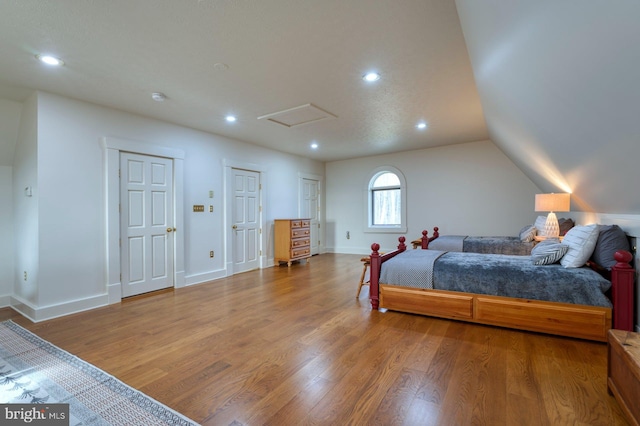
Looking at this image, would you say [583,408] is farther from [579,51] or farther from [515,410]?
[579,51]

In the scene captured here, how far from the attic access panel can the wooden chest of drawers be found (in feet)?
7.12

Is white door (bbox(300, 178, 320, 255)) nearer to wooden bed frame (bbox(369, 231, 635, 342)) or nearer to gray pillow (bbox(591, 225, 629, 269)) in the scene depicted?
wooden bed frame (bbox(369, 231, 635, 342))

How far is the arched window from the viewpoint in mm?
6812

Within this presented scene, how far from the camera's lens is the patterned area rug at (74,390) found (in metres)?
1.60

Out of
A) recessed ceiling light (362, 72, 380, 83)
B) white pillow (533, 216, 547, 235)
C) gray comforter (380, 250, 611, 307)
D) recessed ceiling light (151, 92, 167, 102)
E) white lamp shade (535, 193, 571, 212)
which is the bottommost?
gray comforter (380, 250, 611, 307)

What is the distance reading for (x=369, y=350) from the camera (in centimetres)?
235

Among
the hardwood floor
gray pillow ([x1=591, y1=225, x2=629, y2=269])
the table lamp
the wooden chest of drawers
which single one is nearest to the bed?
the table lamp

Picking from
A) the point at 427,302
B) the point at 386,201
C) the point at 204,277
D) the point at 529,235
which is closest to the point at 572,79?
the point at 427,302

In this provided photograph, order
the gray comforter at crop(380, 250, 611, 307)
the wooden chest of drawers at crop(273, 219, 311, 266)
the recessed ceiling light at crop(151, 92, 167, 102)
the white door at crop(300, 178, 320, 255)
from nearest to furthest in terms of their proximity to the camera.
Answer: the gray comforter at crop(380, 250, 611, 307) → the recessed ceiling light at crop(151, 92, 167, 102) → the wooden chest of drawers at crop(273, 219, 311, 266) → the white door at crop(300, 178, 320, 255)

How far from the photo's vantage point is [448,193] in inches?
247

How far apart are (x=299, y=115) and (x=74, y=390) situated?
3573mm

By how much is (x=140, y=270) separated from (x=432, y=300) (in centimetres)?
375

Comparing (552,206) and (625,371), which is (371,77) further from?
(552,206)

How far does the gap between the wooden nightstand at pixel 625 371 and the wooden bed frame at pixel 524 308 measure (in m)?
0.83
